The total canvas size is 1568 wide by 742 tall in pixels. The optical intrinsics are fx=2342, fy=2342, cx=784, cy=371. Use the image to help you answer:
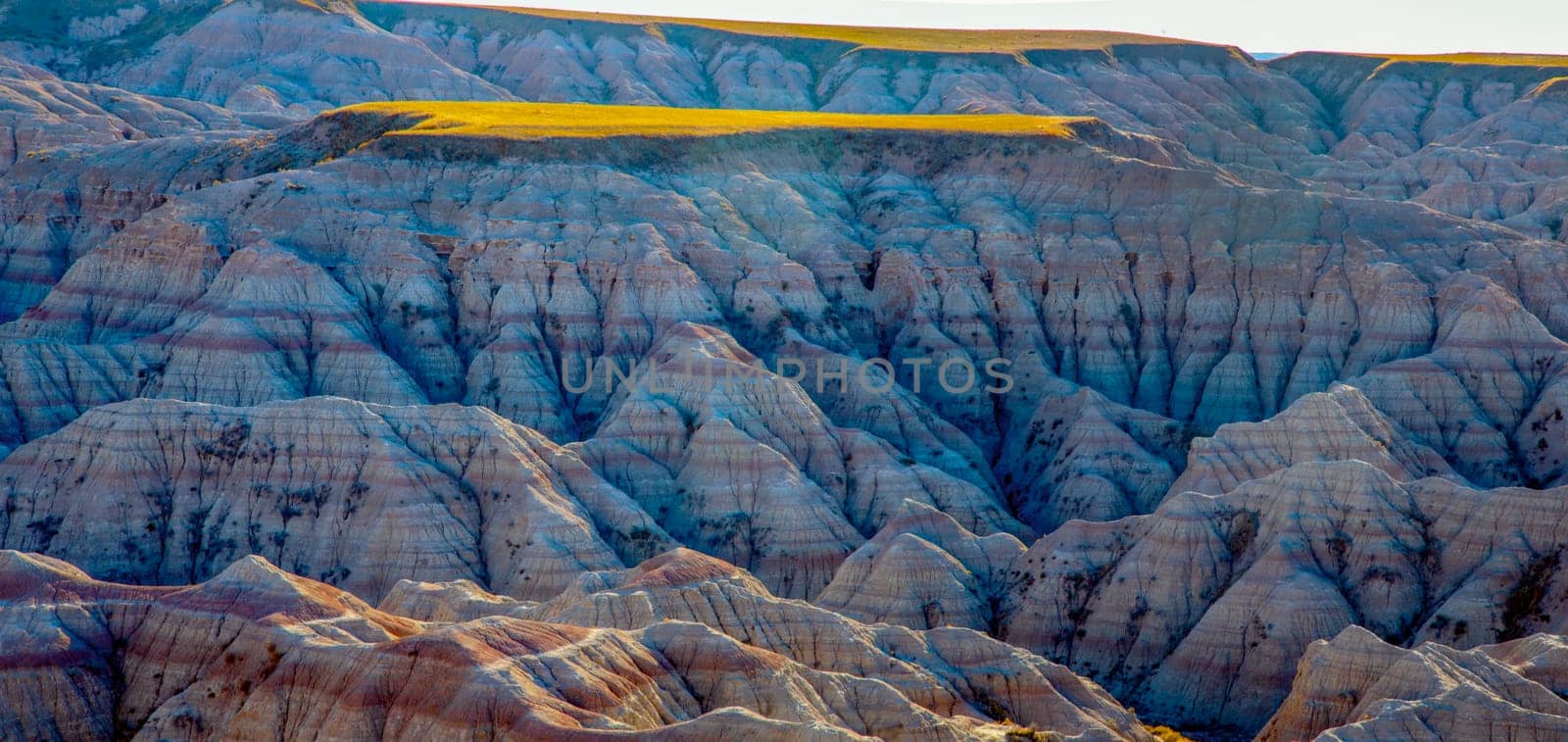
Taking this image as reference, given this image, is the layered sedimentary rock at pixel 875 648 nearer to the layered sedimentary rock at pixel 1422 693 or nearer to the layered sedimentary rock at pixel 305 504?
the layered sedimentary rock at pixel 1422 693

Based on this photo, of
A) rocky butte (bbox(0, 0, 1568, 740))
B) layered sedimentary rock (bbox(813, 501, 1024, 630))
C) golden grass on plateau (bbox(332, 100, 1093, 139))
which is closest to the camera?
rocky butte (bbox(0, 0, 1568, 740))

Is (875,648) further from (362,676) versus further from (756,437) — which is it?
(756,437)

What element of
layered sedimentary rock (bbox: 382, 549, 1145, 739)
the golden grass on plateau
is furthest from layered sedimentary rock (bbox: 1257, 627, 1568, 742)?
the golden grass on plateau

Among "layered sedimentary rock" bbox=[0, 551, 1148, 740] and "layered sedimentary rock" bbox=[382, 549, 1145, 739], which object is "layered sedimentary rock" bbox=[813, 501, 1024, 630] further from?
"layered sedimentary rock" bbox=[0, 551, 1148, 740]

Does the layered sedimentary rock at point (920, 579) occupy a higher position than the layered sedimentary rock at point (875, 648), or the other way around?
the layered sedimentary rock at point (875, 648)

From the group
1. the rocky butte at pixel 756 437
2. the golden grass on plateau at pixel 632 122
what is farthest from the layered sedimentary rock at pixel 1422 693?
the golden grass on plateau at pixel 632 122

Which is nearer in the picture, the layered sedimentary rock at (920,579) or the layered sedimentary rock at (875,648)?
the layered sedimentary rock at (875,648)

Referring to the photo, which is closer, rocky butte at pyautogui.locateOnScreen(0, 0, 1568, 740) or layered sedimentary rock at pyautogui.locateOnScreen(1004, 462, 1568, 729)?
rocky butte at pyautogui.locateOnScreen(0, 0, 1568, 740)
